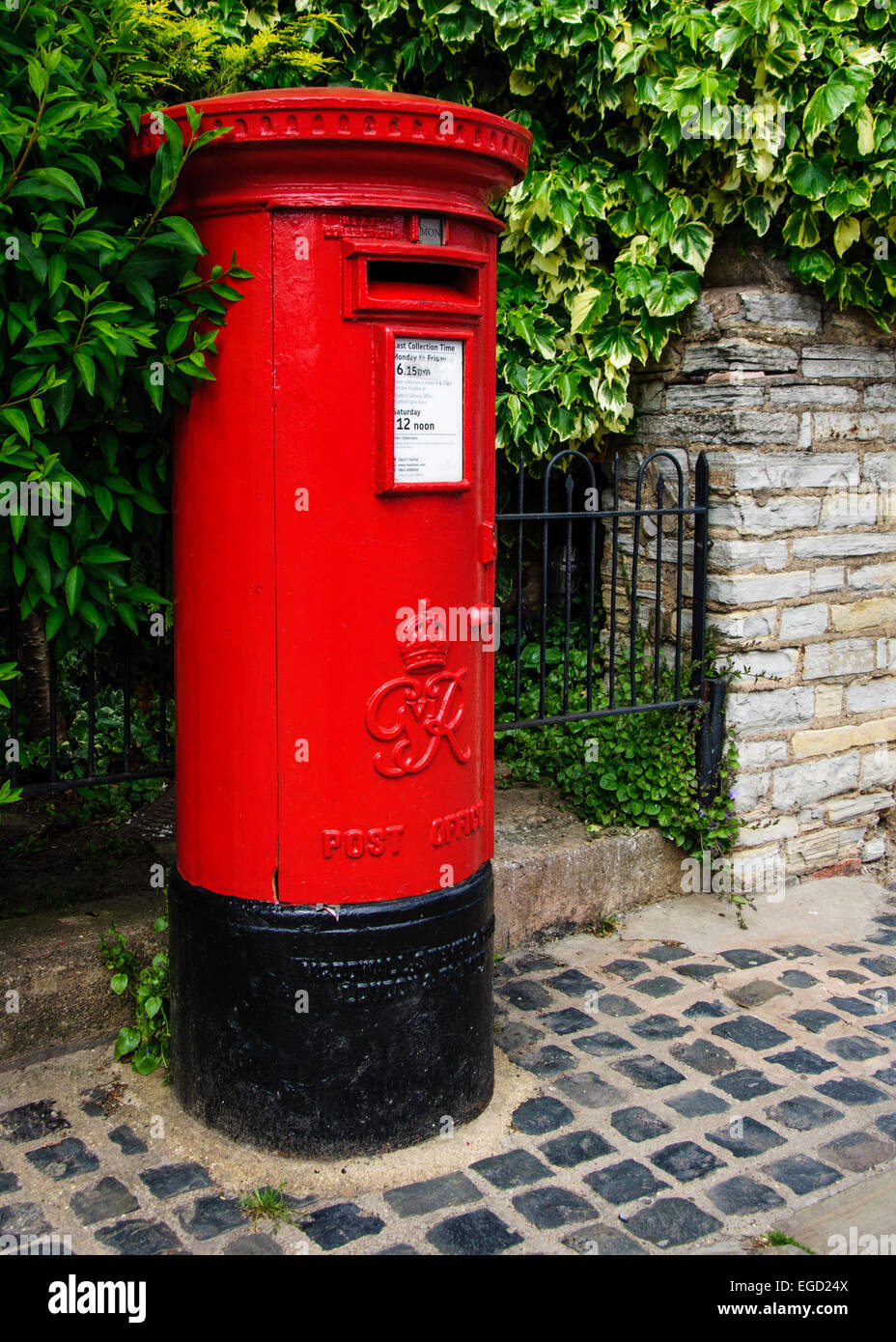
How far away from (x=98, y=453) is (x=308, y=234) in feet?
2.61

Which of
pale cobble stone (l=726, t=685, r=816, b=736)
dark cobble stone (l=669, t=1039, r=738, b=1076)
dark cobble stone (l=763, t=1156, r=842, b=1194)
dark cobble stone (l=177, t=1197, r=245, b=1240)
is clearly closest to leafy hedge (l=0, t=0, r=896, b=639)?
pale cobble stone (l=726, t=685, r=816, b=736)

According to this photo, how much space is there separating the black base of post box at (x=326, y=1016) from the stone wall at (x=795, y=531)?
2.01m

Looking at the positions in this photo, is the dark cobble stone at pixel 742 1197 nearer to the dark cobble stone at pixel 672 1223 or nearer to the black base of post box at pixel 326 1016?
the dark cobble stone at pixel 672 1223

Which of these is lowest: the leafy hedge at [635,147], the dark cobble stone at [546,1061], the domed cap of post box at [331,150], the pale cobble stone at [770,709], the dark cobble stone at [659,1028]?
the dark cobble stone at [546,1061]

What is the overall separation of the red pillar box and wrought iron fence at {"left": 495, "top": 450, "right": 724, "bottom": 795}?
4.22 feet

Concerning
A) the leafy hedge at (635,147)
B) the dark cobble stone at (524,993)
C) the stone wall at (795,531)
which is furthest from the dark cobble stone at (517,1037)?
the leafy hedge at (635,147)

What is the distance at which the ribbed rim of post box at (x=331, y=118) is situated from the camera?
2637 mm

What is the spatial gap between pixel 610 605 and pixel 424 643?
195 centimetres

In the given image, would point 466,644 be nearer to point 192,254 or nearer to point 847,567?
point 192,254

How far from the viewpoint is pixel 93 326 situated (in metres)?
2.76

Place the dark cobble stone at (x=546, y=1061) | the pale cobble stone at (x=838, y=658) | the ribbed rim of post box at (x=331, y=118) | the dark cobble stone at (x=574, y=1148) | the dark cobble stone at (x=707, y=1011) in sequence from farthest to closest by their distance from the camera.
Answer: the pale cobble stone at (x=838, y=658) < the dark cobble stone at (x=707, y=1011) < the dark cobble stone at (x=546, y=1061) < the dark cobble stone at (x=574, y=1148) < the ribbed rim of post box at (x=331, y=118)

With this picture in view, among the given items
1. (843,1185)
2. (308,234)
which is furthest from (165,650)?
(843,1185)

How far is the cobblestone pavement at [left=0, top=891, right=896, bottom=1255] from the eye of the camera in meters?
2.81

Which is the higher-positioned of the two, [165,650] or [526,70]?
[526,70]
